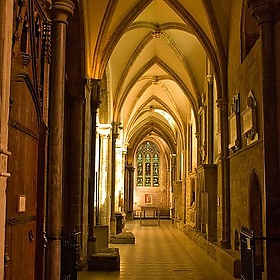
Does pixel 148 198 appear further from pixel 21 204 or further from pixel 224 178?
pixel 21 204

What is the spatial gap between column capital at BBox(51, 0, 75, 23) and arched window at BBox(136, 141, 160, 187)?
37202 millimetres

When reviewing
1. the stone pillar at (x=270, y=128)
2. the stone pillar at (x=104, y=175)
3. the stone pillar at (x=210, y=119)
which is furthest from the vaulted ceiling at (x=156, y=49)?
the stone pillar at (x=270, y=128)

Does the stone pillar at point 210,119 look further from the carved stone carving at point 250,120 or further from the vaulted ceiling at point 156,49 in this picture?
the carved stone carving at point 250,120

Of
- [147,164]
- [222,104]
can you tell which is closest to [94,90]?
[222,104]

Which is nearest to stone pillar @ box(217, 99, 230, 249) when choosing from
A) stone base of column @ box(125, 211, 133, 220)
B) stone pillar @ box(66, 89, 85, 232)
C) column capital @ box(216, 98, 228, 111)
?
column capital @ box(216, 98, 228, 111)

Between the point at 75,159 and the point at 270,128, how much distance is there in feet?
17.5

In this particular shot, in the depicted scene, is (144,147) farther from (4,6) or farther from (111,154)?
(4,6)

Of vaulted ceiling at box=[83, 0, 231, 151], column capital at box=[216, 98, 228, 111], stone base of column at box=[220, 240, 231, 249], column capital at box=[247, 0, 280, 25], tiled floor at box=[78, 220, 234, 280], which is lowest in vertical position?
tiled floor at box=[78, 220, 234, 280]

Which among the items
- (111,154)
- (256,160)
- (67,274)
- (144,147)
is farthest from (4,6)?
(144,147)

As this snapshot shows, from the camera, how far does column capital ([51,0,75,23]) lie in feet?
23.0

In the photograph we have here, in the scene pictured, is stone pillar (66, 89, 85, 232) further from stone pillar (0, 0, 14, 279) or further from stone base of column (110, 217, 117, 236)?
stone base of column (110, 217, 117, 236)

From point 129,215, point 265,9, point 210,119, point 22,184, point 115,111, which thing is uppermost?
point 115,111

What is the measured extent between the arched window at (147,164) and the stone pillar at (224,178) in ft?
101

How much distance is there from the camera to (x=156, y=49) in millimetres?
19453
